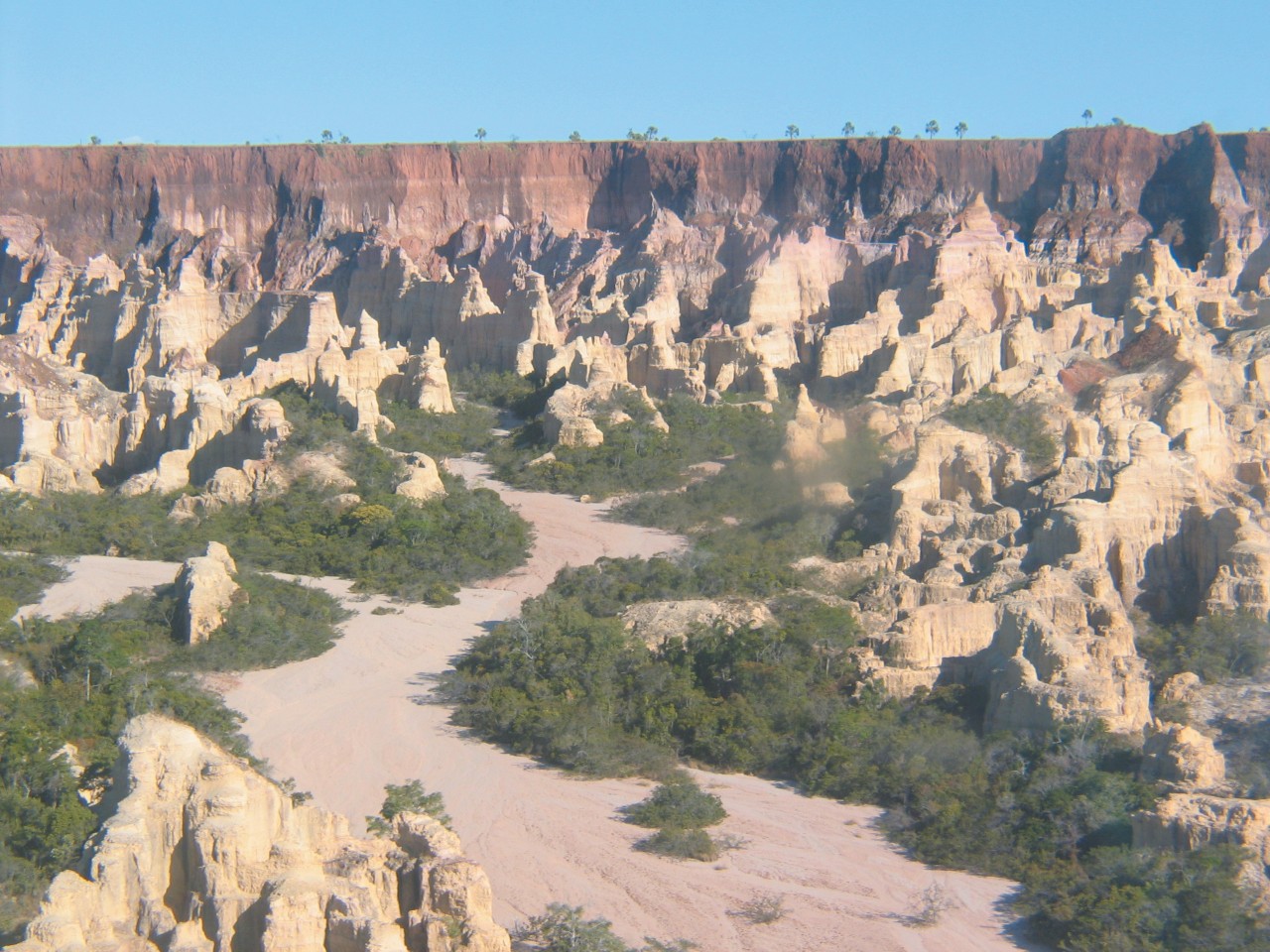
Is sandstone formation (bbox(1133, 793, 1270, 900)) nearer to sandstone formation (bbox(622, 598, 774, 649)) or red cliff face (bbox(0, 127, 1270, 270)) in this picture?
sandstone formation (bbox(622, 598, 774, 649))

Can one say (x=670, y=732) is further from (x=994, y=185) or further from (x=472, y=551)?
(x=994, y=185)

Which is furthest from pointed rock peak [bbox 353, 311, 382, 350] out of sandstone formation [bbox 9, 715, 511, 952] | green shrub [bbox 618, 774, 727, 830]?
sandstone formation [bbox 9, 715, 511, 952]

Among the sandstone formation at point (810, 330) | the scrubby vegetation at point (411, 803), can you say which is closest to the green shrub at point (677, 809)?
the scrubby vegetation at point (411, 803)

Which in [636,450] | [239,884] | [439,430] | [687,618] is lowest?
[239,884]

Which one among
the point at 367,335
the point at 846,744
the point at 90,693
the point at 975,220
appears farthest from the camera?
the point at 975,220

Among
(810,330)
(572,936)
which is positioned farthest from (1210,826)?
(810,330)

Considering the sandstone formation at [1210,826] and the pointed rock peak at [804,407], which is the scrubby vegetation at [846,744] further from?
the pointed rock peak at [804,407]

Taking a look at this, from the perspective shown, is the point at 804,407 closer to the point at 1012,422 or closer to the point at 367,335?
the point at 1012,422
